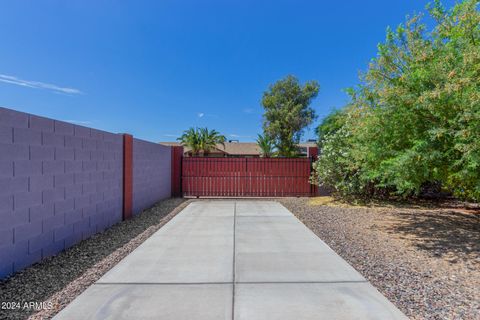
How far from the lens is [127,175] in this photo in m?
7.98

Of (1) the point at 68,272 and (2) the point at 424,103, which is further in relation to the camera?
(2) the point at 424,103

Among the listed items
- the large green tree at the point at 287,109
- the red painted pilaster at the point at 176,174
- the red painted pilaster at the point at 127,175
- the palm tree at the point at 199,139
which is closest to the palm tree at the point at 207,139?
the palm tree at the point at 199,139

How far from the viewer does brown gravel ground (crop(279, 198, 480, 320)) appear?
3.30m

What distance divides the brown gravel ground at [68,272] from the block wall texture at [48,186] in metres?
0.23

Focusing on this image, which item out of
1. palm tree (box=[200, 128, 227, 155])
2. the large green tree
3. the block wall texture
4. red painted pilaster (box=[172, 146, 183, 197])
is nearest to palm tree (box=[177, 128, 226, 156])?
palm tree (box=[200, 128, 227, 155])

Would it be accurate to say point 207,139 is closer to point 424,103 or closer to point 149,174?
point 149,174

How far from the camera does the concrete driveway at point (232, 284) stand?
9.66 ft

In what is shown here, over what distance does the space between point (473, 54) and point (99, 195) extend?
7813 mm

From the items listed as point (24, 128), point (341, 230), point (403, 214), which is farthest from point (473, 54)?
point (24, 128)

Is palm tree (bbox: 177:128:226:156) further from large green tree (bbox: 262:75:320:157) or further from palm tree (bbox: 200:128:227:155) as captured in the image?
large green tree (bbox: 262:75:320:157)

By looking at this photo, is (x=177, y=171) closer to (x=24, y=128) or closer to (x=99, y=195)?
(x=99, y=195)

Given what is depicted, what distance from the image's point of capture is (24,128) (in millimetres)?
4129

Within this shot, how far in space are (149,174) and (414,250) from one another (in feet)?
26.3

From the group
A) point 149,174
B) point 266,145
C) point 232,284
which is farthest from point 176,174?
point 266,145
